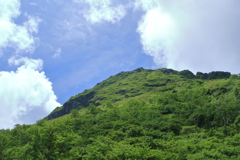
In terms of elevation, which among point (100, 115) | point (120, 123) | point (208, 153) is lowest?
point (208, 153)

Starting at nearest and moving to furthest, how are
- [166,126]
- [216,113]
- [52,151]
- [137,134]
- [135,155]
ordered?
[135,155] < [52,151] < [137,134] < [166,126] < [216,113]

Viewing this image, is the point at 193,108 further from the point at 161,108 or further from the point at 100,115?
the point at 100,115

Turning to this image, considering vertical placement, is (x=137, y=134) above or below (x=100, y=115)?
below

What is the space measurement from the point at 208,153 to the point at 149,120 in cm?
5924

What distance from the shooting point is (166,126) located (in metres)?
100

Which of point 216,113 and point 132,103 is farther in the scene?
point 132,103

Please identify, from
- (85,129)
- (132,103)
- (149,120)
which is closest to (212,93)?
(132,103)

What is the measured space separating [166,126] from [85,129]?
44.2 meters

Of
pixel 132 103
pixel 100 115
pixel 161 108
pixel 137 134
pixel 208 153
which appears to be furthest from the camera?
pixel 132 103

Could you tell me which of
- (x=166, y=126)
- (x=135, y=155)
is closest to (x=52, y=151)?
(x=135, y=155)

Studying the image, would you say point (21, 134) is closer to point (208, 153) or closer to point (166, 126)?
point (166, 126)

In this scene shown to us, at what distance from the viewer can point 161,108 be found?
455 feet

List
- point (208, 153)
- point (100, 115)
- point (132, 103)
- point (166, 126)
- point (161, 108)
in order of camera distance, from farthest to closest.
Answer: point (132, 103) < point (161, 108) < point (100, 115) < point (166, 126) < point (208, 153)

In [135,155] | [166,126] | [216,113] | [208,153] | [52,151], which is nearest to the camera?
[135,155]
